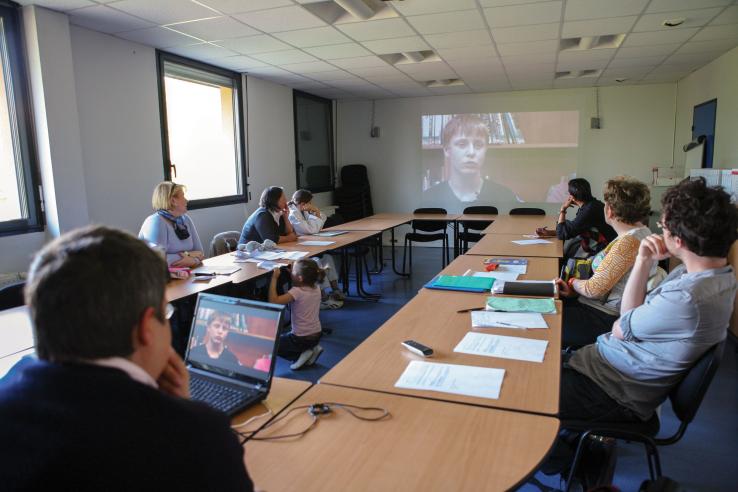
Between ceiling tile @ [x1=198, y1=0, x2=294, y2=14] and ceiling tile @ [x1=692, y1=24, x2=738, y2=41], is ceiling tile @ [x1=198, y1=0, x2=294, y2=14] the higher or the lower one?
the higher one

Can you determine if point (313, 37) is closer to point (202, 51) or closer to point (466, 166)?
point (202, 51)

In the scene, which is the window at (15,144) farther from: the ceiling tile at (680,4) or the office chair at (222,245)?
the ceiling tile at (680,4)

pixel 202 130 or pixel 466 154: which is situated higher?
pixel 202 130

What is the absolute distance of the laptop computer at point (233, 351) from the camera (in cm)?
142

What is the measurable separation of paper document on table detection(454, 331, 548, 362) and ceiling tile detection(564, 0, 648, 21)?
3030 millimetres

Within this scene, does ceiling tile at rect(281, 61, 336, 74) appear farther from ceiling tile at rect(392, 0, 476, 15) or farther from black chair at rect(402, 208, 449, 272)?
black chair at rect(402, 208, 449, 272)

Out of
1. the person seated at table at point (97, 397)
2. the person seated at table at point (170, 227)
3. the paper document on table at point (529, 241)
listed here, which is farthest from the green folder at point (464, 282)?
the person seated at table at point (97, 397)

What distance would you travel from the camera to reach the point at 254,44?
490 centimetres

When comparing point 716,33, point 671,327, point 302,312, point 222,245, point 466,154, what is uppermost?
point 716,33

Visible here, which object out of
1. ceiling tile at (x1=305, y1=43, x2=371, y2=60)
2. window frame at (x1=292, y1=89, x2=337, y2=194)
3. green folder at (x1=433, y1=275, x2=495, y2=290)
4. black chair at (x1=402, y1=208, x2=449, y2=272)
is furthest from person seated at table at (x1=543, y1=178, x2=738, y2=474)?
window frame at (x1=292, y1=89, x2=337, y2=194)

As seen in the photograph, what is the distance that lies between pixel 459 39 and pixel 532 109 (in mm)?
3750

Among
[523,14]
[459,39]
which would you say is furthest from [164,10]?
[523,14]

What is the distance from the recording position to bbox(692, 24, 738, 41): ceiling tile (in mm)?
4570

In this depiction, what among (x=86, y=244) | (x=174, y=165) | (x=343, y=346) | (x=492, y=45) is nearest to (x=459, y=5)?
(x=492, y=45)
